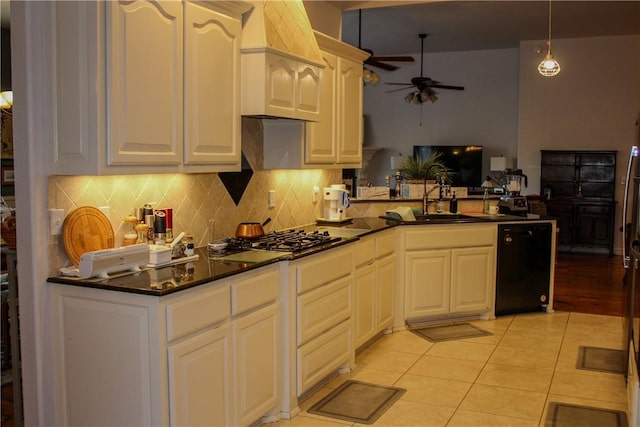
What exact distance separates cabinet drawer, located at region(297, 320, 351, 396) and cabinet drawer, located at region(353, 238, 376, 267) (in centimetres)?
44

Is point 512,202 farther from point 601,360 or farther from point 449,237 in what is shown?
point 601,360

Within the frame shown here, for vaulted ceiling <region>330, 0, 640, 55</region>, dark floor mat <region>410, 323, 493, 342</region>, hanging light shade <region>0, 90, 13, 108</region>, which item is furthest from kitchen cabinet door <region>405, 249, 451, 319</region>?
vaulted ceiling <region>330, 0, 640, 55</region>

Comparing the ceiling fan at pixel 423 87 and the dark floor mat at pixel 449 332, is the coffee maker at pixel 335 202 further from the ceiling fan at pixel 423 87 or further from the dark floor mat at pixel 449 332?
the ceiling fan at pixel 423 87

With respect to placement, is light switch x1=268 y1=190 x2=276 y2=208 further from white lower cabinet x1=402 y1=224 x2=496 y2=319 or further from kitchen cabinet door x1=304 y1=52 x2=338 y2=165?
white lower cabinet x1=402 y1=224 x2=496 y2=319

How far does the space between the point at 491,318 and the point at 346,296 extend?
1.97 meters

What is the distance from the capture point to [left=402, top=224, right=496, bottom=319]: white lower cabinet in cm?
514

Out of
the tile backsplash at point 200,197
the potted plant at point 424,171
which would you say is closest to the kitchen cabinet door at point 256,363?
the tile backsplash at point 200,197

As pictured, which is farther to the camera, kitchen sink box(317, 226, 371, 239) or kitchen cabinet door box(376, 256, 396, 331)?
kitchen cabinet door box(376, 256, 396, 331)

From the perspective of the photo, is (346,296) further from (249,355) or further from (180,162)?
(180,162)

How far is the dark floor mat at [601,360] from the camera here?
4.31 meters

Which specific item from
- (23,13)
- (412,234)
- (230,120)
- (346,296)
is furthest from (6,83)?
(412,234)

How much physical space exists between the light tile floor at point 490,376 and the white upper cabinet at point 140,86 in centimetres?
160

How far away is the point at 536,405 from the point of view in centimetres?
369

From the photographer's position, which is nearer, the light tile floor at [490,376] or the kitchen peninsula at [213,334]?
the kitchen peninsula at [213,334]
